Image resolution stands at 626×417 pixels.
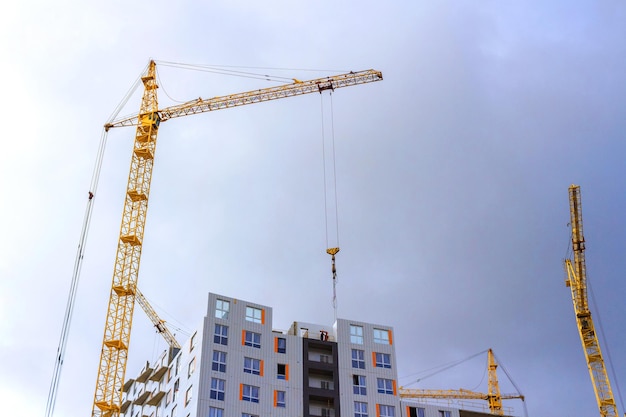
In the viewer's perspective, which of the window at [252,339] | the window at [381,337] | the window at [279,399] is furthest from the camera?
the window at [381,337]

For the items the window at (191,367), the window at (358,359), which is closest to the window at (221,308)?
the window at (191,367)

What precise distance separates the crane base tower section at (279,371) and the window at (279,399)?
143 millimetres

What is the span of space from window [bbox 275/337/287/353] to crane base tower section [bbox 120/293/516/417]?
148 millimetres

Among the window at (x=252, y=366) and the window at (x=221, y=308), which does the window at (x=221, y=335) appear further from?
the window at (x=252, y=366)

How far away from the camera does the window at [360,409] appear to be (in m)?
130

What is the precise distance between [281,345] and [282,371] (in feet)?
13.7

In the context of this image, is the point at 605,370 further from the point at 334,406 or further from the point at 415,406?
the point at 334,406

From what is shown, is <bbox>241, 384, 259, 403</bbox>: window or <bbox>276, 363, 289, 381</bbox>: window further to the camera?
<bbox>276, 363, 289, 381</bbox>: window

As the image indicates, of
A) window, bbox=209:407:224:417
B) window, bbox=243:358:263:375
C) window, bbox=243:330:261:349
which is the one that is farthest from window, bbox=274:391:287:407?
window, bbox=209:407:224:417

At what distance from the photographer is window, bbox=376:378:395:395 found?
134m

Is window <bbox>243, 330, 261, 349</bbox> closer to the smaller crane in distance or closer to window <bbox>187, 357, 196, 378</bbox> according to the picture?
window <bbox>187, 357, 196, 378</bbox>

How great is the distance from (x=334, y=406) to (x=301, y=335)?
13480 millimetres

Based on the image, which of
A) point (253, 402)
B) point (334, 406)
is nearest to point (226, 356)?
point (253, 402)

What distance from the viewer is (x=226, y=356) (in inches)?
5044
